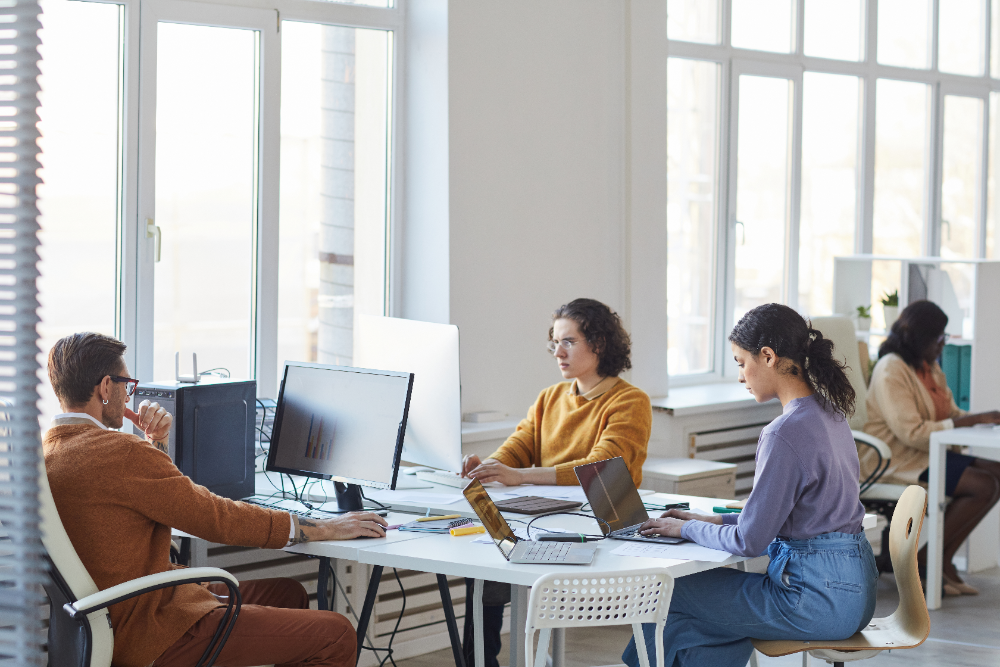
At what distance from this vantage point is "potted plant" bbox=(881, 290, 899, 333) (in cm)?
569

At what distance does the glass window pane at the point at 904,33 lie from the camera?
20.8 ft

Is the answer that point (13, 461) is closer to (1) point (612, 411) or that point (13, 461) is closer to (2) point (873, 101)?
(1) point (612, 411)

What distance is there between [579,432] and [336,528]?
1054mm

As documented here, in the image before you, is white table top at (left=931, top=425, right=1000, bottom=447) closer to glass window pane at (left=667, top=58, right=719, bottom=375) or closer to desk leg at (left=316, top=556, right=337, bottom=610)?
glass window pane at (left=667, top=58, right=719, bottom=375)

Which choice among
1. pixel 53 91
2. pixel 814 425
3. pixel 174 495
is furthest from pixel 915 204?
pixel 174 495

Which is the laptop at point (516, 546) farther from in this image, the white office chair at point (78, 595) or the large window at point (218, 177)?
the large window at point (218, 177)

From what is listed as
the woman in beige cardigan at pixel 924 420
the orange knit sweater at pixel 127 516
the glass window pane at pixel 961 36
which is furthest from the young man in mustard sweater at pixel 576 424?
the glass window pane at pixel 961 36

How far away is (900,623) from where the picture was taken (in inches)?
110

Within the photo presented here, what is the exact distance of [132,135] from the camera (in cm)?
370

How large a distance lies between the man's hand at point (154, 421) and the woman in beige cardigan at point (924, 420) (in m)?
3.07

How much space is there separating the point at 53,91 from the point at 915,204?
4.90 m

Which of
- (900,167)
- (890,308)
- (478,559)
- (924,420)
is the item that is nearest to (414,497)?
(478,559)

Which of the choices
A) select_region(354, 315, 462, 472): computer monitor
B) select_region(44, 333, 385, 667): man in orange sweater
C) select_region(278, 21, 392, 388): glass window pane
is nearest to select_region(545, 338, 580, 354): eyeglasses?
select_region(354, 315, 462, 472): computer monitor

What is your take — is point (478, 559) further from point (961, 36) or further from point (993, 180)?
point (993, 180)
